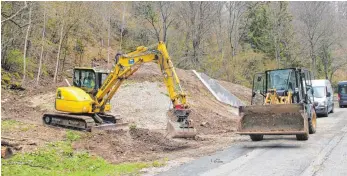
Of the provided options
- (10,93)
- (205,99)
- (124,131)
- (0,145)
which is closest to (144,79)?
(205,99)

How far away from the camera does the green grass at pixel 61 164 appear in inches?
346

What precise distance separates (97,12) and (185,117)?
30.1 meters

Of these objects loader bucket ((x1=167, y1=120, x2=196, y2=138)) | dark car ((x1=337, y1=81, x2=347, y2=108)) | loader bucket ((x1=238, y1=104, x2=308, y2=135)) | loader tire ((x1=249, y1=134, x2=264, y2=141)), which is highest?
dark car ((x1=337, y1=81, x2=347, y2=108))

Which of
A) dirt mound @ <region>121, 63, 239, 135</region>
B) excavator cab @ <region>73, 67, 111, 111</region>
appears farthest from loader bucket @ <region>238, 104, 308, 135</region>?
excavator cab @ <region>73, 67, 111, 111</region>

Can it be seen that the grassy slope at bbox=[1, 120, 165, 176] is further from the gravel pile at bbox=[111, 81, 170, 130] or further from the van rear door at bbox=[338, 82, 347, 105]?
the van rear door at bbox=[338, 82, 347, 105]

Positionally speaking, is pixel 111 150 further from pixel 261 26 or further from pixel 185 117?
pixel 261 26

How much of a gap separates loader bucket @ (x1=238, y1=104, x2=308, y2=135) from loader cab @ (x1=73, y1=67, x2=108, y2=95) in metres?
6.21

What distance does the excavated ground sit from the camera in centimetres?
1188

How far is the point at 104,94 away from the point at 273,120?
6578mm

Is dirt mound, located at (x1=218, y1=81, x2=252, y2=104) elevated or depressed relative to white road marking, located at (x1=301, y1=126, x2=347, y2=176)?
elevated

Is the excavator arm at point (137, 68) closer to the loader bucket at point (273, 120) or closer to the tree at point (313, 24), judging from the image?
the loader bucket at point (273, 120)

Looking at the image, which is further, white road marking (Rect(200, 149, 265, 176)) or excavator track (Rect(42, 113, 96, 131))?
excavator track (Rect(42, 113, 96, 131))

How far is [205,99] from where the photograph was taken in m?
24.2

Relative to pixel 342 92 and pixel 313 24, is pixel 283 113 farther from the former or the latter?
pixel 313 24
